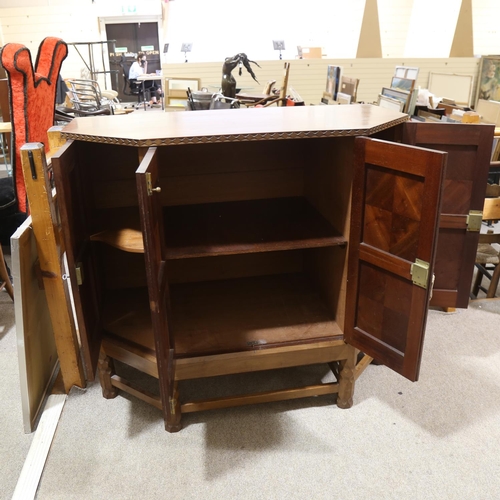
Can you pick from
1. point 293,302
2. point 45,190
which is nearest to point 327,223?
point 293,302

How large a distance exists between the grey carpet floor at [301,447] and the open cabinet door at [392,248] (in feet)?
1.15

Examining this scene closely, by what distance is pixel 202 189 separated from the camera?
2047mm

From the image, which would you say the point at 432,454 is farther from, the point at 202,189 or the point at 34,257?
the point at 34,257

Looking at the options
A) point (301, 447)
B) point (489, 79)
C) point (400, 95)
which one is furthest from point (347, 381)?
point (489, 79)

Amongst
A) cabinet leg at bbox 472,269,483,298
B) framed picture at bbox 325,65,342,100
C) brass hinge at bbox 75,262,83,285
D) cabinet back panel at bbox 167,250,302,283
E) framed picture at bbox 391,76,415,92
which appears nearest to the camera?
brass hinge at bbox 75,262,83,285

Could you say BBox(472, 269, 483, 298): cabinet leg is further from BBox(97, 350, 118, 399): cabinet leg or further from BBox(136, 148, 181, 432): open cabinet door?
BBox(97, 350, 118, 399): cabinet leg

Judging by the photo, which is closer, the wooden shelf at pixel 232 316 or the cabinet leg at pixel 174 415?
the cabinet leg at pixel 174 415

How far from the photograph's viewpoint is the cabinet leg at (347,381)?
1.80 meters

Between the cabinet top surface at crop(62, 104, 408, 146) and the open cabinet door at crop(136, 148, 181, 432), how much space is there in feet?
0.38

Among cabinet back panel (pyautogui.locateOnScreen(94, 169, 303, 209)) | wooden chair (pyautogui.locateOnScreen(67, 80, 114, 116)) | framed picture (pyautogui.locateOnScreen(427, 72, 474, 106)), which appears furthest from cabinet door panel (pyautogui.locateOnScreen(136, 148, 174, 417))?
framed picture (pyautogui.locateOnScreen(427, 72, 474, 106))

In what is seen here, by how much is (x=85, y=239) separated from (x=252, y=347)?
727 millimetres

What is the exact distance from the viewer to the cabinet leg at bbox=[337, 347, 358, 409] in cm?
180

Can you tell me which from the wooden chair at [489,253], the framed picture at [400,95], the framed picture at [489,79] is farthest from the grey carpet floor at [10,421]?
the framed picture at [489,79]

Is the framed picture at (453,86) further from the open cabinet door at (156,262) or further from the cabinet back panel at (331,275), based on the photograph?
the open cabinet door at (156,262)
